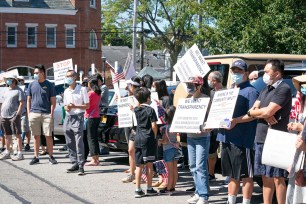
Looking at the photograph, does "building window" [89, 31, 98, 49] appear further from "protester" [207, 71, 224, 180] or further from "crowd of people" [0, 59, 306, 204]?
"protester" [207, 71, 224, 180]

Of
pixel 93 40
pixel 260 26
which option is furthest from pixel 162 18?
pixel 260 26

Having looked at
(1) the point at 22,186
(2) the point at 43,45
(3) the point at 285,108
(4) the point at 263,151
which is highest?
(2) the point at 43,45

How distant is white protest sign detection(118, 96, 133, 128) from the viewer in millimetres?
11781

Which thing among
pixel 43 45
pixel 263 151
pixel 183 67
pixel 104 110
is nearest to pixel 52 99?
pixel 104 110

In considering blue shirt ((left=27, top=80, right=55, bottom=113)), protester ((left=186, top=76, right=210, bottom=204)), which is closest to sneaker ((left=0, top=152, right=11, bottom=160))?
blue shirt ((left=27, top=80, right=55, bottom=113))

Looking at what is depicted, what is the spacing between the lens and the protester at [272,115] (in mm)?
7883

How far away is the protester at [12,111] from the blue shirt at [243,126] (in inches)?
289

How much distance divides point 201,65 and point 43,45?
47433 millimetres

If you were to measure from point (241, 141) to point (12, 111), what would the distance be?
25.5 feet

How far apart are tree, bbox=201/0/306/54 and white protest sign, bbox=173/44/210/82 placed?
9.39m

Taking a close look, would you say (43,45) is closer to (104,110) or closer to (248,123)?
(104,110)

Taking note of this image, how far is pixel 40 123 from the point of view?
13.9 meters

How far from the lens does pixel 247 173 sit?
8547mm

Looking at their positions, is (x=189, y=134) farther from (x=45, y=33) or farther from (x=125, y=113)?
(x=45, y=33)
